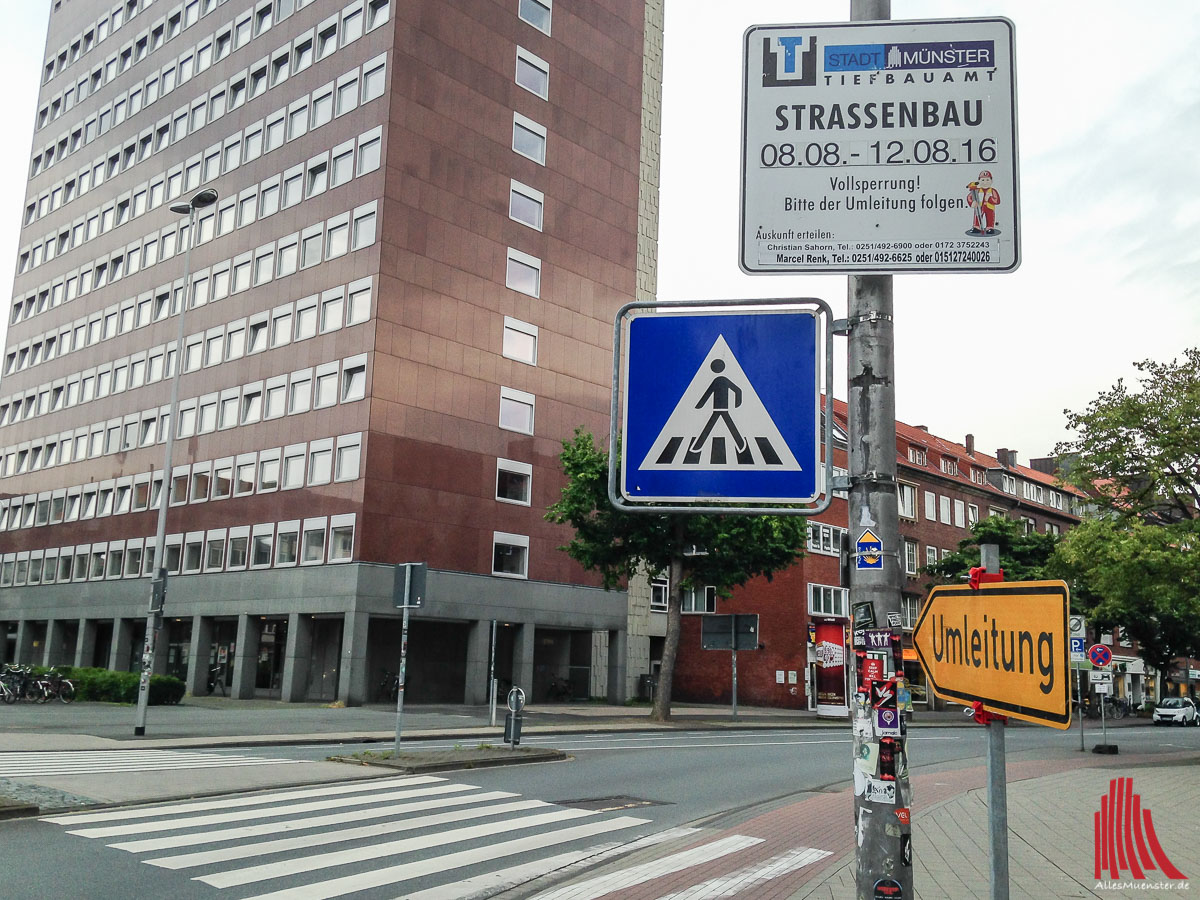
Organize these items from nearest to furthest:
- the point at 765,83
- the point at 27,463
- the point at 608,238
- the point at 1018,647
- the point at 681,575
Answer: the point at 1018,647
the point at 765,83
the point at 681,575
the point at 608,238
the point at 27,463

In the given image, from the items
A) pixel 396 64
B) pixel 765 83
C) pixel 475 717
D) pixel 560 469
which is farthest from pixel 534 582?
pixel 765 83

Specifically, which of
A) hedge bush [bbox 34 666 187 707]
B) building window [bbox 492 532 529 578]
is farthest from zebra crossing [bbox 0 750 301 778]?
building window [bbox 492 532 529 578]

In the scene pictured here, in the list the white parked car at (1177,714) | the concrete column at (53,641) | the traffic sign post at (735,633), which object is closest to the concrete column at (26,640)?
the concrete column at (53,641)

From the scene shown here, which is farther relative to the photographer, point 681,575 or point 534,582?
point 534,582

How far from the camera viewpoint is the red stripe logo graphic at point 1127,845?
926 cm

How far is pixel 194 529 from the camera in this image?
4600 cm

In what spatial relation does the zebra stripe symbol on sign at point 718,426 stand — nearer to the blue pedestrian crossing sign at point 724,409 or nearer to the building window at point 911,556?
the blue pedestrian crossing sign at point 724,409

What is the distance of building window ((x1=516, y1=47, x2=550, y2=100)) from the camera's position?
47.1 m

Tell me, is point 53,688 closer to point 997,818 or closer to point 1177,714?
point 997,818

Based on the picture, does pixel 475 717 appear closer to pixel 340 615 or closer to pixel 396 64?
pixel 340 615

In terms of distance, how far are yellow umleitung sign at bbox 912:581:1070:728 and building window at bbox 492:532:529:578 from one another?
39.9m

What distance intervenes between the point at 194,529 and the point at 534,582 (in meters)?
14.9

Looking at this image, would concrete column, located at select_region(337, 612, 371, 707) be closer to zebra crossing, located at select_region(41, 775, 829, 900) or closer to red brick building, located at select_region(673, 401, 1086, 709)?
red brick building, located at select_region(673, 401, 1086, 709)

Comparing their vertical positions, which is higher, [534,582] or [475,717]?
[534,582]
